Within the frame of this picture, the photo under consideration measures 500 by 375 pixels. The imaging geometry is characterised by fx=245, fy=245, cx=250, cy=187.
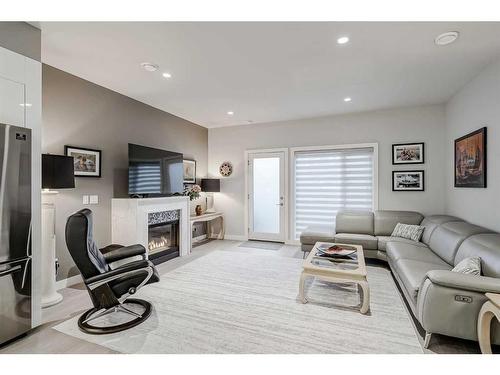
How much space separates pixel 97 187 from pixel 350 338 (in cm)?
357

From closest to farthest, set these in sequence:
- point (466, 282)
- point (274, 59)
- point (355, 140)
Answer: point (466, 282) → point (274, 59) → point (355, 140)

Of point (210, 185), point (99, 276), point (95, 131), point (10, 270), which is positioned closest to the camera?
point (10, 270)

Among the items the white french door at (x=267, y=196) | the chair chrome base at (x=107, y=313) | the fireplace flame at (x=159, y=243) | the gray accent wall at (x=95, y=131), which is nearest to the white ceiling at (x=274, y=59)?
the gray accent wall at (x=95, y=131)

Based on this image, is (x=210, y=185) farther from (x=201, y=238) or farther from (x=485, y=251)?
(x=485, y=251)

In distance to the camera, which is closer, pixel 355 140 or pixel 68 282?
pixel 68 282

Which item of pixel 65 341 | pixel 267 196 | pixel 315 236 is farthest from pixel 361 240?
pixel 65 341

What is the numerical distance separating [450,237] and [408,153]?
82.5 inches

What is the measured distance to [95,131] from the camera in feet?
11.3

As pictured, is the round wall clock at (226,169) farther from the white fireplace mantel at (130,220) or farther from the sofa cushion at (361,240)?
the sofa cushion at (361,240)
